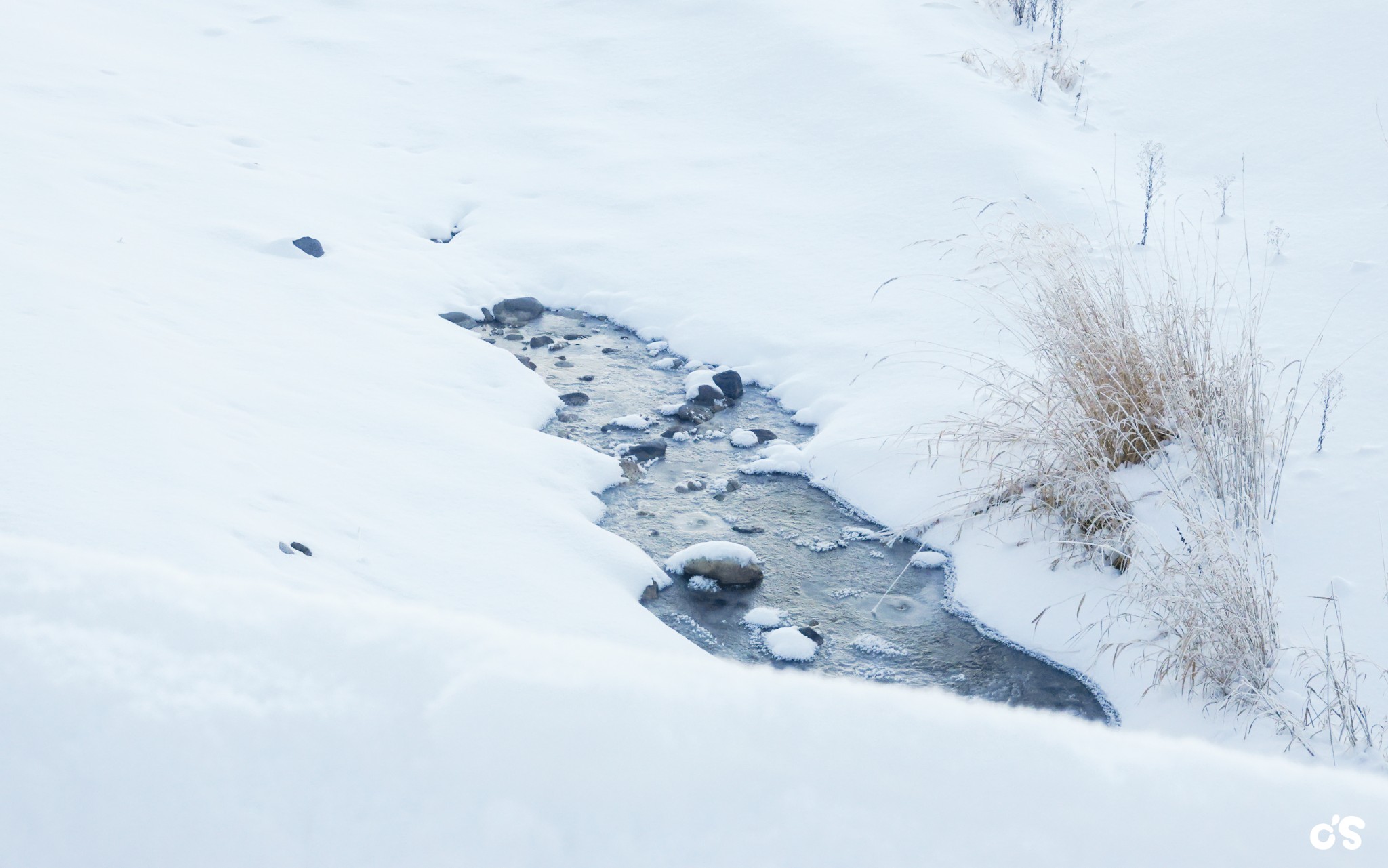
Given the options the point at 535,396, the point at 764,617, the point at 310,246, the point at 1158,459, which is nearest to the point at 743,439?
the point at 535,396

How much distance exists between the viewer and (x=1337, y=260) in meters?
4.09

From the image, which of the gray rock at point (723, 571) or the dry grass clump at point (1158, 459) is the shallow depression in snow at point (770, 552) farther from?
the dry grass clump at point (1158, 459)

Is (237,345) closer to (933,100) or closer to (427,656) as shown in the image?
(427,656)

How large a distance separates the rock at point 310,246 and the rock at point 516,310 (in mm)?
786

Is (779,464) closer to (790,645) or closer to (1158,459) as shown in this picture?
(790,645)

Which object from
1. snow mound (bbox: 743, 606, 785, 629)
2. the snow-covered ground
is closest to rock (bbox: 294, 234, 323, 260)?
the snow-covered ground

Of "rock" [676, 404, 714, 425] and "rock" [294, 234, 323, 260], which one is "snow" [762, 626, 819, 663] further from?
"rock" [294, 234, 323, 260]

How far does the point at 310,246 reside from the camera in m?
4.55

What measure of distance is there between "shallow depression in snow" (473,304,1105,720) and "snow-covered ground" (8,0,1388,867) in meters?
0.14

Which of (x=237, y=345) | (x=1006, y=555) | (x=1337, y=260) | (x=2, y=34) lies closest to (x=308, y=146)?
(x=2, y=34)

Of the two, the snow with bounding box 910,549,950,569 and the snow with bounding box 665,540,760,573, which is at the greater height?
the snow with bounding box 910,549,950,569

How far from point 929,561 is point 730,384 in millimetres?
1250

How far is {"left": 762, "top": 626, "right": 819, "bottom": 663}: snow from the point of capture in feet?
9.25

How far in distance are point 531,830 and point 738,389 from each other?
3.56 m
